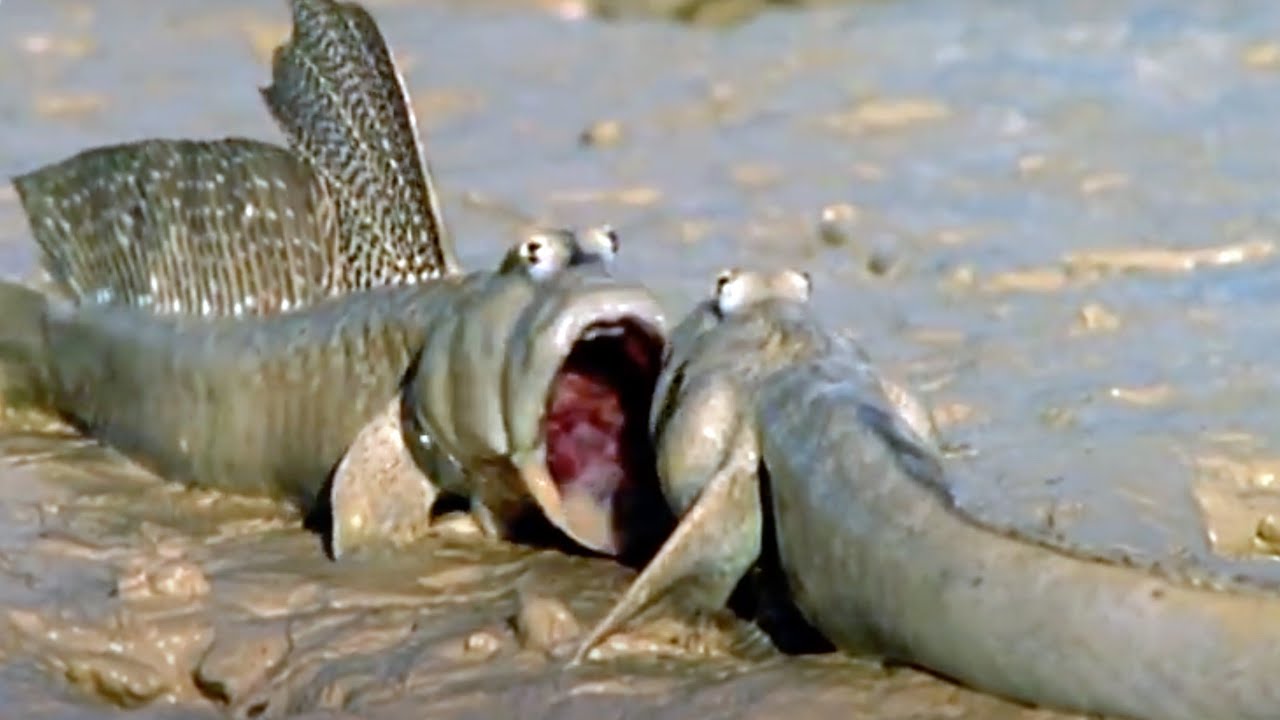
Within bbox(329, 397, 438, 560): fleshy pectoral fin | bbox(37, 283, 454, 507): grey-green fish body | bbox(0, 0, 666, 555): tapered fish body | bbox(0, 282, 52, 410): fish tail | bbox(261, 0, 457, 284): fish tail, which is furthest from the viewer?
bbox(0, 282, 52, 410): fish tail

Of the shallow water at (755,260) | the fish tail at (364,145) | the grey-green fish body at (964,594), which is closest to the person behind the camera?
the grey-green fish body at (964,594)

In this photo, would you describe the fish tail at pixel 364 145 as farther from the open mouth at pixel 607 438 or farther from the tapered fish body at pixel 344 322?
the open mouth at pixel 607 438

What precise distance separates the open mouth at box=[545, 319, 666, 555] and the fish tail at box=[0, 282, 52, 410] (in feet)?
4.12

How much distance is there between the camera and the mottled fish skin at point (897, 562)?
7.45ft

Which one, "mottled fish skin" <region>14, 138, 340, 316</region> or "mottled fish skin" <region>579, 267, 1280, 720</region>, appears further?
"mottled fish skin" <region>14, 138, 340, 316</region>

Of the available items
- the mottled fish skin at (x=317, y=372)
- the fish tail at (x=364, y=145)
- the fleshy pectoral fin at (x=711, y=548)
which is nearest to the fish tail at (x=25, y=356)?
the mottled fish skin at (x=317, y=372)

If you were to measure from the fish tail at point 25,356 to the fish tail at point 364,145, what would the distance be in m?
0.64

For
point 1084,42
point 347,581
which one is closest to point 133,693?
point 347,581

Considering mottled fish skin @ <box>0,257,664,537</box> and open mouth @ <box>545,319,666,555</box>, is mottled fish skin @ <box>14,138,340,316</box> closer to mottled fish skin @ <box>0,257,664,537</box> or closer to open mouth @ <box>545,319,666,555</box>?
mottled fish skin @ <box>0,257,664,537</box>

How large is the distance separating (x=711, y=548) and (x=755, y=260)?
235 cm

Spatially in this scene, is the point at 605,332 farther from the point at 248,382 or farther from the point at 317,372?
the point at 248,382

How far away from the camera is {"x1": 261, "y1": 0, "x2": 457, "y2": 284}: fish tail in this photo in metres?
3.59

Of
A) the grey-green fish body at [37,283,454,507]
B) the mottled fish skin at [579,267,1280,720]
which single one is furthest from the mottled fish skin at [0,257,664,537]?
the mottled fish skin at [579,267,1280,720]

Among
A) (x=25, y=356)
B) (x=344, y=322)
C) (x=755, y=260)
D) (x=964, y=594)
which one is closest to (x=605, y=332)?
(x=344, y=322)
